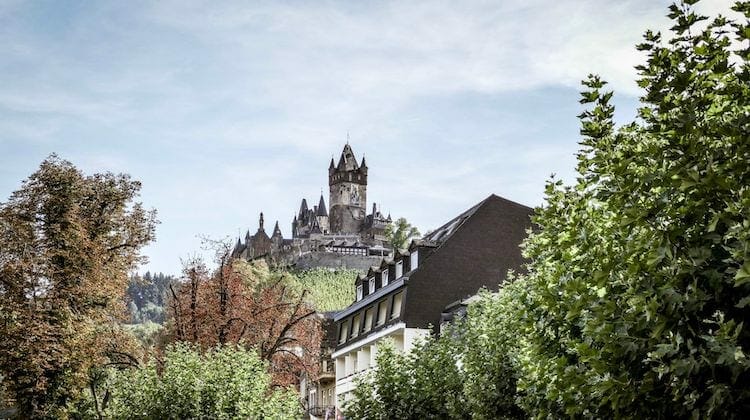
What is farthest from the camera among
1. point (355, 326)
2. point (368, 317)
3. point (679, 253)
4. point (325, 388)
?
point (325, 388)

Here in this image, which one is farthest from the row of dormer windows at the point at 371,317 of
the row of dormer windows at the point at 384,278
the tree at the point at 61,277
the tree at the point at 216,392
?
the tree at the point at 216,392

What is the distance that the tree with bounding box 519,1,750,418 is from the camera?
10.5 meters

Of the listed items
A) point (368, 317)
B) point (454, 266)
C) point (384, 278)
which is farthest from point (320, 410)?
point (454, 266)

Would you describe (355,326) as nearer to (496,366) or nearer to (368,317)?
(368,317)

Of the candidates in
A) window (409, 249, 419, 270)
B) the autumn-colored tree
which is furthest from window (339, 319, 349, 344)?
the autumn-colored tree

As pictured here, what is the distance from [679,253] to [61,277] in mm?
34850

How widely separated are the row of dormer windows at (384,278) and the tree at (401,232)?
9970 cm

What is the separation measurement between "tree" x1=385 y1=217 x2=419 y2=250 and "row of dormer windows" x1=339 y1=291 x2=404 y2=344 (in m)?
99.1

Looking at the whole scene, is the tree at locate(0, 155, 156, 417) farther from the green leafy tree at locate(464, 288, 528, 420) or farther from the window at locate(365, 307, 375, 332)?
the window at locate(365, 307, 375, 332)

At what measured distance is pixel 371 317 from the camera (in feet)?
243

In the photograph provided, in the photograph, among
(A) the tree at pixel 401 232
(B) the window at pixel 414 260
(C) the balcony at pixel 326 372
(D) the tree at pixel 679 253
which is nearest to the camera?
(D) the tree at pixel 679 253

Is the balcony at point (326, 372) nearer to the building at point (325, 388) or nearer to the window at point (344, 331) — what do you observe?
the building at point (325, 388)

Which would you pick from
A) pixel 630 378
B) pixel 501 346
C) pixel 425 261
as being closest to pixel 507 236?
pixel 425 261

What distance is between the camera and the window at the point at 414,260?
67750mm
